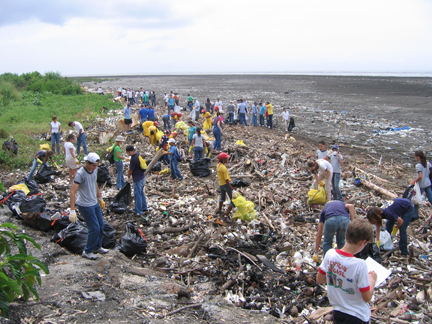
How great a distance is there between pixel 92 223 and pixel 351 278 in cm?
407

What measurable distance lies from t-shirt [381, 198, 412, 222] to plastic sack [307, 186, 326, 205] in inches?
87.4

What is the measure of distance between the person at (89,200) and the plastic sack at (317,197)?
5.10 m

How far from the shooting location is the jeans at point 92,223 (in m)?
4.95

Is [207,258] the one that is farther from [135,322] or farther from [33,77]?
[33,77]

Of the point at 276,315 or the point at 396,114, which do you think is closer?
the point at 276,315

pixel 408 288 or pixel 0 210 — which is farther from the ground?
pixel 0 210

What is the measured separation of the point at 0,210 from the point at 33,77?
5541 cm

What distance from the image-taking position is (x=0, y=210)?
260 inches

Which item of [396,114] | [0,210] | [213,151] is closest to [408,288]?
[0,210]

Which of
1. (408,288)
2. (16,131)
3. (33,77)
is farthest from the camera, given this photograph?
(33,77)

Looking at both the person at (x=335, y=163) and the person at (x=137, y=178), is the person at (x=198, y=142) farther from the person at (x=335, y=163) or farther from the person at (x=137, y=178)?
the person at (x=335, y=163)

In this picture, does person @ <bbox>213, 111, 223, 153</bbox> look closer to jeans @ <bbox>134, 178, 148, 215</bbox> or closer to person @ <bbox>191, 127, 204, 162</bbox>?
person @ <bbox>191, 127, 204, 162</bbox>

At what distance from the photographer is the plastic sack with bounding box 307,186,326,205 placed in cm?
744

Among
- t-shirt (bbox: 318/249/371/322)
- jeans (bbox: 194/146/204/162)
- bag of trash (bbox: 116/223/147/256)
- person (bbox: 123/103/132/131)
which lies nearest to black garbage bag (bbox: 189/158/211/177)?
jeans (bbox: 194/146/204/162)
